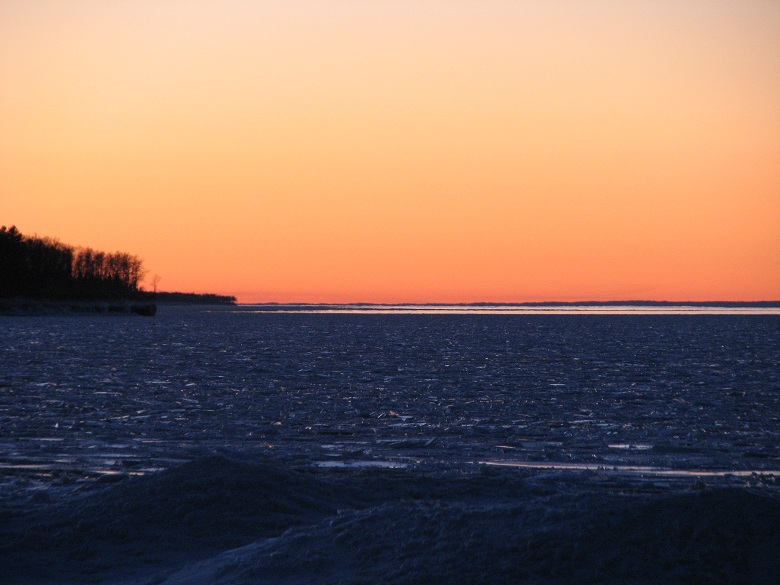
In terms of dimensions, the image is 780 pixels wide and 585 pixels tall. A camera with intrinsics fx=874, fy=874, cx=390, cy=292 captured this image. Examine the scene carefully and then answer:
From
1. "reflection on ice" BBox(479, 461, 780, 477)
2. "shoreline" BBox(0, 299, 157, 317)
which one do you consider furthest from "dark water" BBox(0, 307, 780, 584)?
"shoreline" BBox(0, 299, 157, 317)

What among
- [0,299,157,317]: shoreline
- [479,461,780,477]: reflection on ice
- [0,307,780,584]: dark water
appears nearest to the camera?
[0,307,780,584]: dark water

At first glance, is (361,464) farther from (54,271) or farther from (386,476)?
(54,271)

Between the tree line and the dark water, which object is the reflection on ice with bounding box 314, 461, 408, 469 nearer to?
the dark water

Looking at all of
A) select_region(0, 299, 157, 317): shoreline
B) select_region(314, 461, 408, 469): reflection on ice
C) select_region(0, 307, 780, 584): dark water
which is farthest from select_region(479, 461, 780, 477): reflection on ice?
select_region(0, 299, 157, 317): shoreline

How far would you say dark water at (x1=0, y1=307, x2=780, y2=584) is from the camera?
7156 mm

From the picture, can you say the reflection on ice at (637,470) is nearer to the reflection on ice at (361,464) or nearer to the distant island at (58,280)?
the reflection on ice at (361,464)

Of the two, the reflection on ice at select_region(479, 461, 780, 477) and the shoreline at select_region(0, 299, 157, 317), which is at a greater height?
the shoreline at select_region(0, 299, 157, 317)

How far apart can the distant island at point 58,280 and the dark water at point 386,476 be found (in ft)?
360

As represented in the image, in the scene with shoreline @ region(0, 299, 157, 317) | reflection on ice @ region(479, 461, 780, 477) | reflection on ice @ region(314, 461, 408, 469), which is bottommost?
reflection on ice @ region(314, 461, 408, 469)

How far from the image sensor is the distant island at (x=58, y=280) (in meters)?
131

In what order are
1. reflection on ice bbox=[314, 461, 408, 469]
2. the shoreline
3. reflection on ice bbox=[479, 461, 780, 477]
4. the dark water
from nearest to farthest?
the dark water → reflection on ice bbox=[479, 461, 780, 477] → reflection on ice bbox=[314, 461, 408, 469] → the shoreline

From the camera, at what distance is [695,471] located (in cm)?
1217

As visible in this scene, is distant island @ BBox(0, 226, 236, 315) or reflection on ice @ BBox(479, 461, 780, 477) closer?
reflection on ice @ BBox(479, 461, 780, 477)

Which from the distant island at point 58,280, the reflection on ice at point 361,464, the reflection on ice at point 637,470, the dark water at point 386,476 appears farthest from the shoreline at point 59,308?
the reflection on ice at point 637,470
